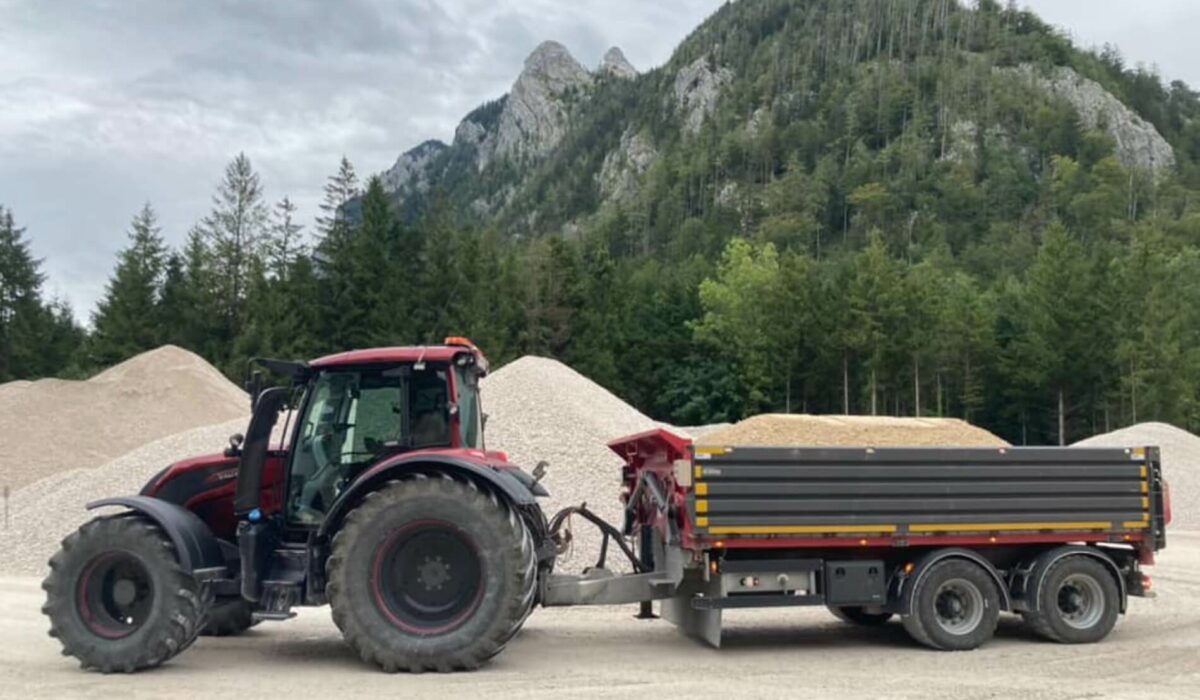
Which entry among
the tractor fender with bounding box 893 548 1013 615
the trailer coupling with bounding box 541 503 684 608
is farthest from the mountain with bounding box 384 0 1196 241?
the trailer coupling with bounding box 541 503 684 608

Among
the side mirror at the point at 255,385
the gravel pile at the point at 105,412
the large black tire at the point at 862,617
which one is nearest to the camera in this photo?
the side mirror at the point at 255,385

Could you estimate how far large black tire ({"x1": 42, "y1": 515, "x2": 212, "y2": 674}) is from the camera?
821 cm

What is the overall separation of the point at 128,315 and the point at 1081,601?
170 feet

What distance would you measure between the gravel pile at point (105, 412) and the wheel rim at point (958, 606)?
26.3 metres

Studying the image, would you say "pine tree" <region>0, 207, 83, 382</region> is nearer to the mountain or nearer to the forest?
the forest

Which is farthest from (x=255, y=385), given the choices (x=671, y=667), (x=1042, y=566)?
(x=1042, y=566)

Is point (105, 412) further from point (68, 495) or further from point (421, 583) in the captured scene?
point (421, 583)

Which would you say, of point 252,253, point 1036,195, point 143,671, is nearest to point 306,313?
point 252,253

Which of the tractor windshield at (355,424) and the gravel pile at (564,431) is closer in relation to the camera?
the tractor windshield at (355,424)

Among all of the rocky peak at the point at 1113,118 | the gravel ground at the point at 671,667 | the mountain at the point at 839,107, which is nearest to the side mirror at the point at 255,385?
the gravel ground at the point at 671,667

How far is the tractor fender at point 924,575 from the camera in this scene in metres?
9.33

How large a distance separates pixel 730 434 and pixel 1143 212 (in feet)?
322

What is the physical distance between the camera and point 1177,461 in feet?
94.3

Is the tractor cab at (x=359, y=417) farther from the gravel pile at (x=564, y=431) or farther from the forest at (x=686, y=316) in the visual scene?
the forest at (x=686, y=316)
